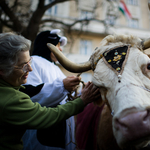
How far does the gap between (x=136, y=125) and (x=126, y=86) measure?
15.0 inches

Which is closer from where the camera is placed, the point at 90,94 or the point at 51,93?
the point at 90,94

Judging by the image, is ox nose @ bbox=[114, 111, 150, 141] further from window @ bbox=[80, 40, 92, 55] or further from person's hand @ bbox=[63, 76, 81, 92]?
window @ bbox=[80, 40, 92, 55]

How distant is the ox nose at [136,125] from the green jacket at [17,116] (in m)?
0.76

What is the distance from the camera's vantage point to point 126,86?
1.33m

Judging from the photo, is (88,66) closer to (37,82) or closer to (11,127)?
(37,82)

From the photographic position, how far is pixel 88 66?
6.92 ft

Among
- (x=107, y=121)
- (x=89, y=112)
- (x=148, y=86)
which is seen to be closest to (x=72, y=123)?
(x=89, y=112)

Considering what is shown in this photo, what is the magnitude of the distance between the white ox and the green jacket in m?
0.65

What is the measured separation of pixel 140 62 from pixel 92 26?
1660cm

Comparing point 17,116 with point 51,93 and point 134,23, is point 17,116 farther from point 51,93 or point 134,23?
point 134,23

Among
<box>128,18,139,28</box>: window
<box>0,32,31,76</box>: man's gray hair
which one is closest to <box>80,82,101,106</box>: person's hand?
<box>0,32,31,76</box>: man's gray hair

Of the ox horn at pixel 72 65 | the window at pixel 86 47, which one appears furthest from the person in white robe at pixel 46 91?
the window at pixel 86 47

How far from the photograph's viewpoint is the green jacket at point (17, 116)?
4.70 feet

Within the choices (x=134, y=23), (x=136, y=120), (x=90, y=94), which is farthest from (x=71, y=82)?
(x=134, y=23)
